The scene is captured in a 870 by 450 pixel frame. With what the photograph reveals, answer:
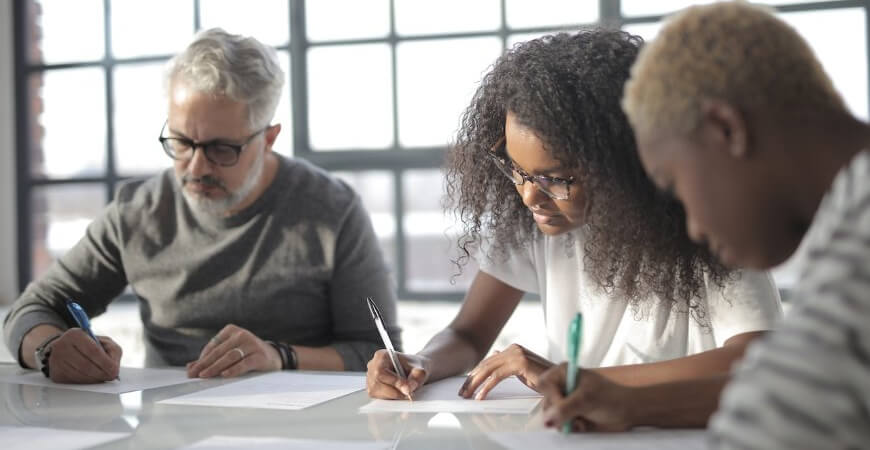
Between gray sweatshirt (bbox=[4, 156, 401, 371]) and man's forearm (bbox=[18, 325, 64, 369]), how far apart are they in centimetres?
14

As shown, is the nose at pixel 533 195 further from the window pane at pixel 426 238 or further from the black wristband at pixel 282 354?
the window pane at pixel 426 238

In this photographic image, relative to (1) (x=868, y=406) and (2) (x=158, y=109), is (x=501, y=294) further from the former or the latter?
(2) (x=158, y=109)

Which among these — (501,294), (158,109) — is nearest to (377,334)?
(501,294)

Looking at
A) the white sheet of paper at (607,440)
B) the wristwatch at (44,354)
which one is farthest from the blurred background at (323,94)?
the white sheet of paper at (607,440)

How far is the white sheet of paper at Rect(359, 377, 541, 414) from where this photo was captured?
1402 mm

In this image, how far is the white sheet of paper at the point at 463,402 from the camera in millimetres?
1402

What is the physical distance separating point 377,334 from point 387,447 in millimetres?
1081

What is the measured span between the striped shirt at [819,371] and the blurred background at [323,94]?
2.65 meters

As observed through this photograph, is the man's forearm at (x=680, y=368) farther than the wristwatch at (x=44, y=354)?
No

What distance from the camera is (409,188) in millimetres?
3742

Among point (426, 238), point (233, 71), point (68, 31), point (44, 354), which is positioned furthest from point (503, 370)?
point (68, 31)

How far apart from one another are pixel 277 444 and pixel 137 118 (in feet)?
10.5

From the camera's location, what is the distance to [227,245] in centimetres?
231

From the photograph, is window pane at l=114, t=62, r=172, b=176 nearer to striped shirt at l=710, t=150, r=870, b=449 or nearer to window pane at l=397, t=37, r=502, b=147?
window pane at l=397, t=37, r=502, b=147
